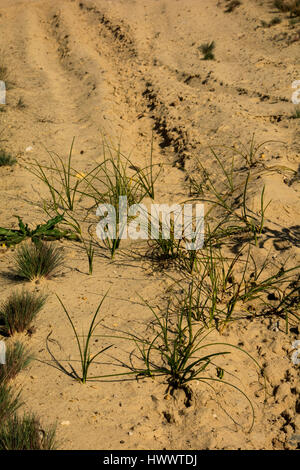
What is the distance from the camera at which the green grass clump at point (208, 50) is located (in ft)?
19.2

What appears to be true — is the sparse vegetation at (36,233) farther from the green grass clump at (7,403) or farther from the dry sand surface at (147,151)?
the green grass clump at (7,403)

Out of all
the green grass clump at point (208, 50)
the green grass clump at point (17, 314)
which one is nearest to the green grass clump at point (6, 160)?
the green grass clump at point (17, 314)

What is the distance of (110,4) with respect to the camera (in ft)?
24.9

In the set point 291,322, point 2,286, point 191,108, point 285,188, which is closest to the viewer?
point 291,322

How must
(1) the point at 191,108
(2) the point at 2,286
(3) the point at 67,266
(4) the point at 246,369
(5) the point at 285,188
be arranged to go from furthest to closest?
(1) the point at 191,108, (5) the point at 285,188, (3) the point at 67,266, (2) the point at 2,286, (4) the point at 246,369

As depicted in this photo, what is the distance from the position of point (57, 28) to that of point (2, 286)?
6095 mm

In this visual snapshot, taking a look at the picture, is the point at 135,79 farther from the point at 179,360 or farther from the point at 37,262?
the point at 179,360

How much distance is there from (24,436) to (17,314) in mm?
669

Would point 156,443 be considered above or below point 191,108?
below

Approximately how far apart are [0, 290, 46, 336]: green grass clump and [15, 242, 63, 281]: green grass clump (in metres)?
0.26

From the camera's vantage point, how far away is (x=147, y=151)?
426 centimetres

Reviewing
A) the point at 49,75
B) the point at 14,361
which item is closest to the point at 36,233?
the point at 14,361

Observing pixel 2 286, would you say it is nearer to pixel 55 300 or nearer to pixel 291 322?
pixel 55 300
